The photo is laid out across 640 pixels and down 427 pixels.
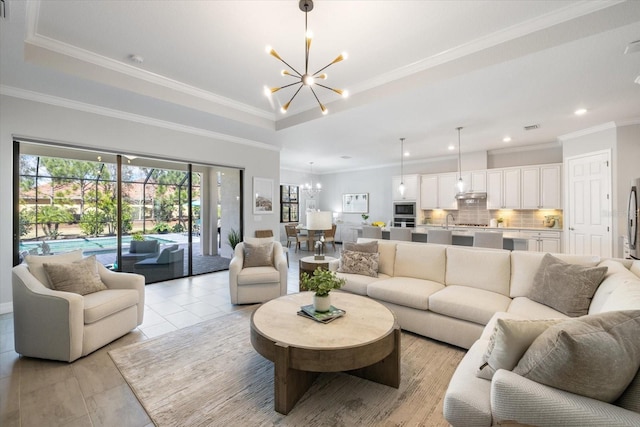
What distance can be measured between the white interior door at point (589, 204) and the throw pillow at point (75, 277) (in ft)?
24.9

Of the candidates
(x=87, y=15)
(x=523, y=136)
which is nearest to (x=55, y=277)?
(x=87, y=15)

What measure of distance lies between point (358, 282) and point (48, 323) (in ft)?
9.80

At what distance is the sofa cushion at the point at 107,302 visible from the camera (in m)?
2.56

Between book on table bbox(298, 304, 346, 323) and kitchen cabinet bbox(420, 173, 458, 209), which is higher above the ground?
kitchen cabinet bbox(420, 173, 458, 209)

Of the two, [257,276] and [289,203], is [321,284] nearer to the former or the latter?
[257,276]

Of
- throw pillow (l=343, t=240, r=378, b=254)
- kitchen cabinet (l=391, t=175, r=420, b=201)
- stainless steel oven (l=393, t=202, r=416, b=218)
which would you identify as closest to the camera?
throw pillow (l=343, t=240, r=378, b=254)

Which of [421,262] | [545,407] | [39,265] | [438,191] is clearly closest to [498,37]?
[421,262]

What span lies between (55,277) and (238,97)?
3180 mm

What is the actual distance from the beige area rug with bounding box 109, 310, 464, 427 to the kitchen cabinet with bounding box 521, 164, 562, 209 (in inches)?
213

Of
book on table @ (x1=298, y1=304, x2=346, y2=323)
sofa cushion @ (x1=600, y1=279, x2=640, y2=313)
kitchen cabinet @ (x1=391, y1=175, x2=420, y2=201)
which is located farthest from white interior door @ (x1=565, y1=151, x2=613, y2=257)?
book on table @ (x1=298, y1=304, x2=346, y2=323)

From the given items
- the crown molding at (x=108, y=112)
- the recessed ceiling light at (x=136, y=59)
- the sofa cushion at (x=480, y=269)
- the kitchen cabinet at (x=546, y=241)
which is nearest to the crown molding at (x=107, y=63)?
the recessed ceiling light at (x=136, y=59)

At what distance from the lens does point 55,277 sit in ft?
8.95

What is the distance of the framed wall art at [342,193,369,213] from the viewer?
10.1 meters

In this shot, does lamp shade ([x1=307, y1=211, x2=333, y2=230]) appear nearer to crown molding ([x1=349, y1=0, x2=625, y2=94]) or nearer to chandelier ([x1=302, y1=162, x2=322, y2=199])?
crown molding ([x1=349, y1=0, x2=625, y2=94])
